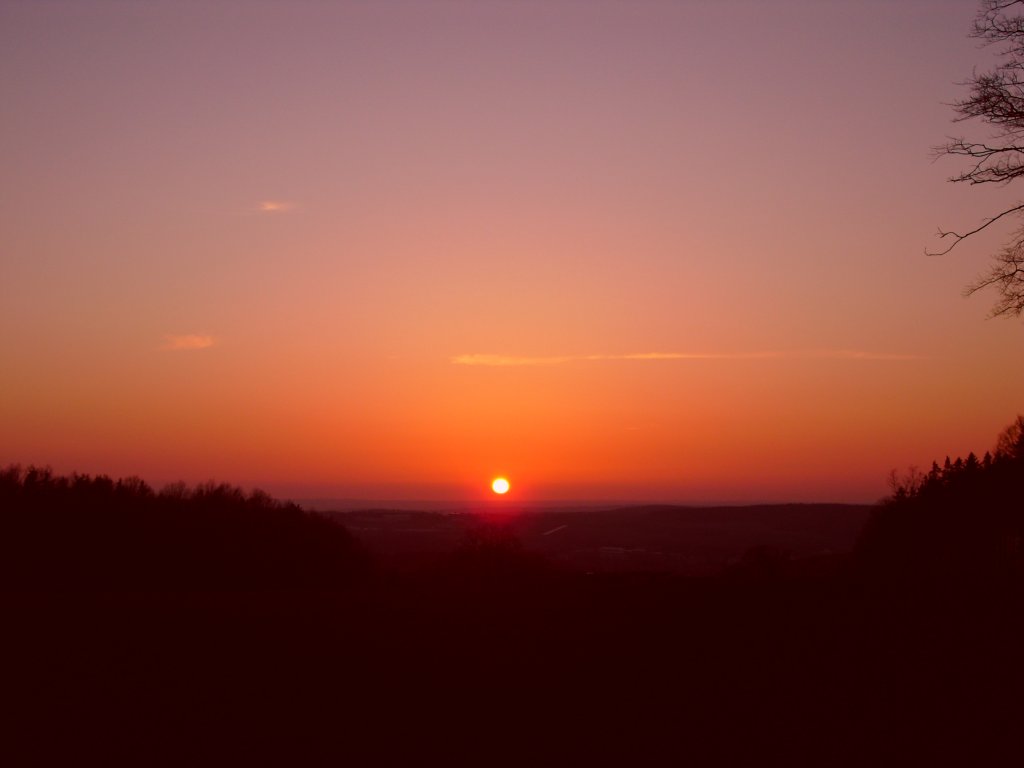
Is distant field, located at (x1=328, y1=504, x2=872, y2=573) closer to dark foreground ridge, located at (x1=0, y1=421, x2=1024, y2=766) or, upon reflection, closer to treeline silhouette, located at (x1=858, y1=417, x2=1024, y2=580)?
treeline silhouette, located at (x1=858, y1=417, x2=1024, y2=580)

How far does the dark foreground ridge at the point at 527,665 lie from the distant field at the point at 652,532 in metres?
19.5

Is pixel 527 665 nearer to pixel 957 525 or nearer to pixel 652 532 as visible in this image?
pixel 957 525

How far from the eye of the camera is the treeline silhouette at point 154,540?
674 inches

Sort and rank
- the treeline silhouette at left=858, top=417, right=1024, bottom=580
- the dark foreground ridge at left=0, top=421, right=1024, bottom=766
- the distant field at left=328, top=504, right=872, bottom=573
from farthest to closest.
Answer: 1. the distant field at left=328, top=504, right=872, bottom=573
2. the treeline silhouette at left=858, top=417, right=1024, bottom=580
3. the dark foreground ridge at left=0, top=421, right=1024, bottom=766

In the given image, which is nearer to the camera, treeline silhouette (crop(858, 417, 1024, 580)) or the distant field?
treeline silhouette (crop(858, 417, 1024, 580))

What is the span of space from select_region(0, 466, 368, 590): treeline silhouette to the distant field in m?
14.2

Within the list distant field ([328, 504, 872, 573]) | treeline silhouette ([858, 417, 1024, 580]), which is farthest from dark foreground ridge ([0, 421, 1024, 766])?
distant field ([328, 504, 872, 573])

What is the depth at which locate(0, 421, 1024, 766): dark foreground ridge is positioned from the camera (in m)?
7.84

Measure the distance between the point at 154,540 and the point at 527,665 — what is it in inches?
456

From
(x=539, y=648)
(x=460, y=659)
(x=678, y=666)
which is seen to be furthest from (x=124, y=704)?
(x=678, y=666)

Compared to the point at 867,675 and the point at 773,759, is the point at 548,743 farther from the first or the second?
the point at 867,675

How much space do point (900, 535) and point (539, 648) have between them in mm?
12330

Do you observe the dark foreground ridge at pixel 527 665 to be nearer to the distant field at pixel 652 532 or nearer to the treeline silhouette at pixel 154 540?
the treeline silhouette at pixel 154 540

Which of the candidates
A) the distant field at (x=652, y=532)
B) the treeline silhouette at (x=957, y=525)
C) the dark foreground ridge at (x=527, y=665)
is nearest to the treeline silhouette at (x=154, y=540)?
the dark foreground ridge at (x=527, y=665)
